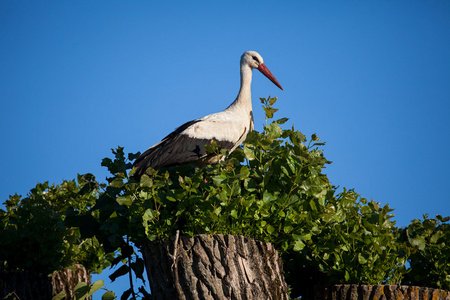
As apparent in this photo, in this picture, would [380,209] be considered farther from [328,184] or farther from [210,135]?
[210,135]

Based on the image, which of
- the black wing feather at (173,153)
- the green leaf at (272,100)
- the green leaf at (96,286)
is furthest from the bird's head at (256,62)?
the green leaf at (96,286)

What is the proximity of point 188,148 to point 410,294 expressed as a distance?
11.8ft

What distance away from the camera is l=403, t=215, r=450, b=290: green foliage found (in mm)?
4699

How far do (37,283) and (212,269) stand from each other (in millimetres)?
2745

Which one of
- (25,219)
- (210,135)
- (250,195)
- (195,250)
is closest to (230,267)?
(195,250)

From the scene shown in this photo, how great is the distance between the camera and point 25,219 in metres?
5.71

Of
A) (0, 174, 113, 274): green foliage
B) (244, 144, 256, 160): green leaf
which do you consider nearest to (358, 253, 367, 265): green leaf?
(244, 144, 256, 160): green leaf

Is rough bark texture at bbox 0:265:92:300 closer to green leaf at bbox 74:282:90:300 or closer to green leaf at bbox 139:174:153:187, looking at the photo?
green leaf at bbox 74:282:90:300

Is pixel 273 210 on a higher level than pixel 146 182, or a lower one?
lower

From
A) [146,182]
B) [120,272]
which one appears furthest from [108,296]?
[146,182]

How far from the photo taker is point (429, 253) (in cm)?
480

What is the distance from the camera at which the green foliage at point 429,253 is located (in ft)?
15.4

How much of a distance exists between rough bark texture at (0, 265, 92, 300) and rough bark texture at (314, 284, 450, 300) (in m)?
2.83

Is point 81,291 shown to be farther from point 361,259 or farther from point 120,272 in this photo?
point 361,259
